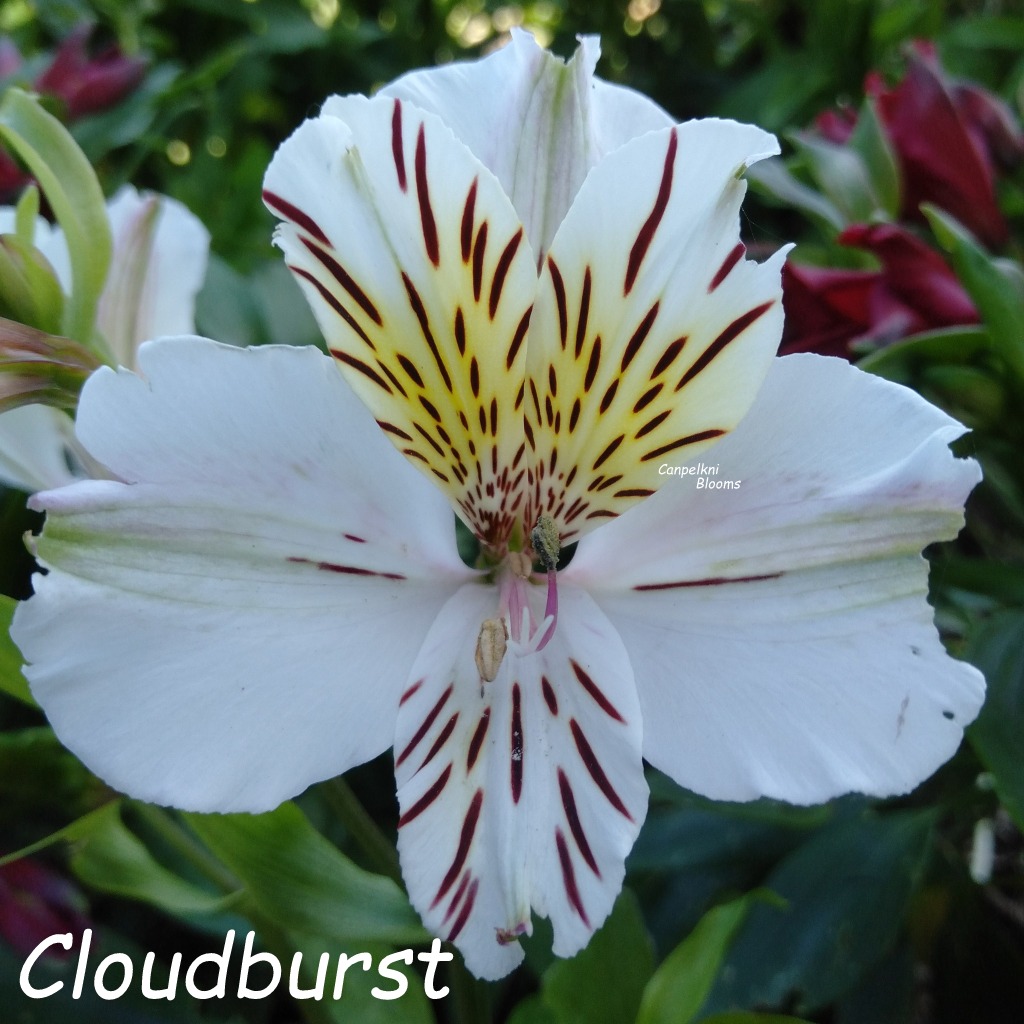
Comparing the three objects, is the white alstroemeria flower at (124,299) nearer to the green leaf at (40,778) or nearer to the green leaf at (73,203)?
the green leaf at (73,203)

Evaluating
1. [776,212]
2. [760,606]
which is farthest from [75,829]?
[776,212]

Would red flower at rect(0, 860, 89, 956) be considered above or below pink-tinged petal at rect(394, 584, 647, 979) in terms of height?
below

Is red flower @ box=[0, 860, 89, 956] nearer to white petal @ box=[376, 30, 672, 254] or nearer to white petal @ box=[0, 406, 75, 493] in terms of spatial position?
white petal @ box=[0, 406, 75, 493]

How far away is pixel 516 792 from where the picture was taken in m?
0.39

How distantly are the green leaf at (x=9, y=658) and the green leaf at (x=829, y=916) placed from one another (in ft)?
1.58

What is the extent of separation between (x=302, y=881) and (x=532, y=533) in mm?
206

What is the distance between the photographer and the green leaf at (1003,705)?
54 cm

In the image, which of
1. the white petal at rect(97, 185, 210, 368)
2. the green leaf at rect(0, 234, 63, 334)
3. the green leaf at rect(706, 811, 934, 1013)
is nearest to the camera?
the green leaf at rect(0, 234, 63, 334)

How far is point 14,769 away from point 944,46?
4.26ft

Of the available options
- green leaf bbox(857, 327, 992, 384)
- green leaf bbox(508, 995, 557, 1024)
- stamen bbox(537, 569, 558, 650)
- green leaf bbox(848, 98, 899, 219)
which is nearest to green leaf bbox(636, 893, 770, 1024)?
green leaf bbox(508, 995, 557, 1024)

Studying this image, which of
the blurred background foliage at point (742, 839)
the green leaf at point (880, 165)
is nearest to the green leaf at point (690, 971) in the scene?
the blurred background foliage at point (742, 839)

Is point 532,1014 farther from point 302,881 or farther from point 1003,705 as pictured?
point 1003,705

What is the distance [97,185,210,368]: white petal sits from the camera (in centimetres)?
57

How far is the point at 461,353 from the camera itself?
1.27ft
